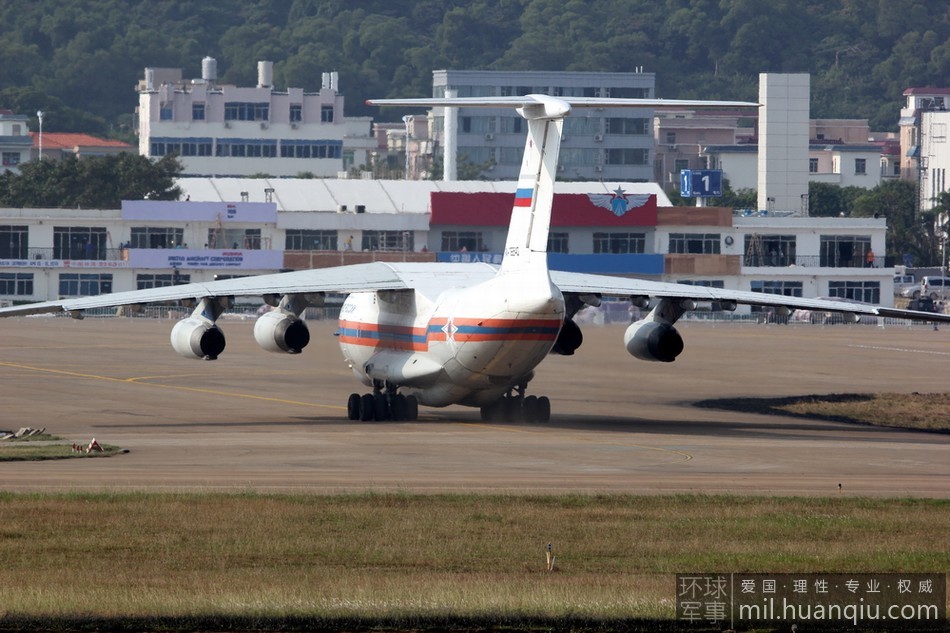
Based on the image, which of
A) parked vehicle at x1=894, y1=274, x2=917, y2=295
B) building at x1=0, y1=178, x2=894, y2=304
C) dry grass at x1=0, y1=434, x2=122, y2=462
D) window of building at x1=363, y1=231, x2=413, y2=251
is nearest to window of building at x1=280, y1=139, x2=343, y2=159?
building at x1=0, y1=178, x2=894, y2=304

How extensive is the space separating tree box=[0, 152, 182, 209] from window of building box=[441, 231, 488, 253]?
101ft

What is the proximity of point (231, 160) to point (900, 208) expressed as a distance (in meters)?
68.0

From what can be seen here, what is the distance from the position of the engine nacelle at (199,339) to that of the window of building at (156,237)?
68.7 m

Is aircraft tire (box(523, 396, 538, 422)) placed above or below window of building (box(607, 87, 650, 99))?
below

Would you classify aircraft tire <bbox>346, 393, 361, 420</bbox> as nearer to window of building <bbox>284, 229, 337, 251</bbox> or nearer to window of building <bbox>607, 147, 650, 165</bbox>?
window of building <bbox>284, 229, 337, 251</bbox>

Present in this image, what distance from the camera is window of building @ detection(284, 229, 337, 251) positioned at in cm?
10700

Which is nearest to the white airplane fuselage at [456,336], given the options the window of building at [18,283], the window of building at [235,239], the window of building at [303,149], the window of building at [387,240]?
the window of building at [235,239]

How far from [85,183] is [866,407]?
319ft

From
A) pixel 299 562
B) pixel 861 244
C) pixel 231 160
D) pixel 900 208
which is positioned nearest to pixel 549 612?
pixel 299 562

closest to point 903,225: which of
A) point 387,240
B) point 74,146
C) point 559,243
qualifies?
point 559,243

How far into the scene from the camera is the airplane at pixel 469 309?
34125 millimetres

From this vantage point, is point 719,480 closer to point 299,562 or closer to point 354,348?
point 299,562

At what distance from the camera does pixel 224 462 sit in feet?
99.6

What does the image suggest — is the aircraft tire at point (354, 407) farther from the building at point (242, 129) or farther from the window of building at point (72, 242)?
the building at point (242, 129)
